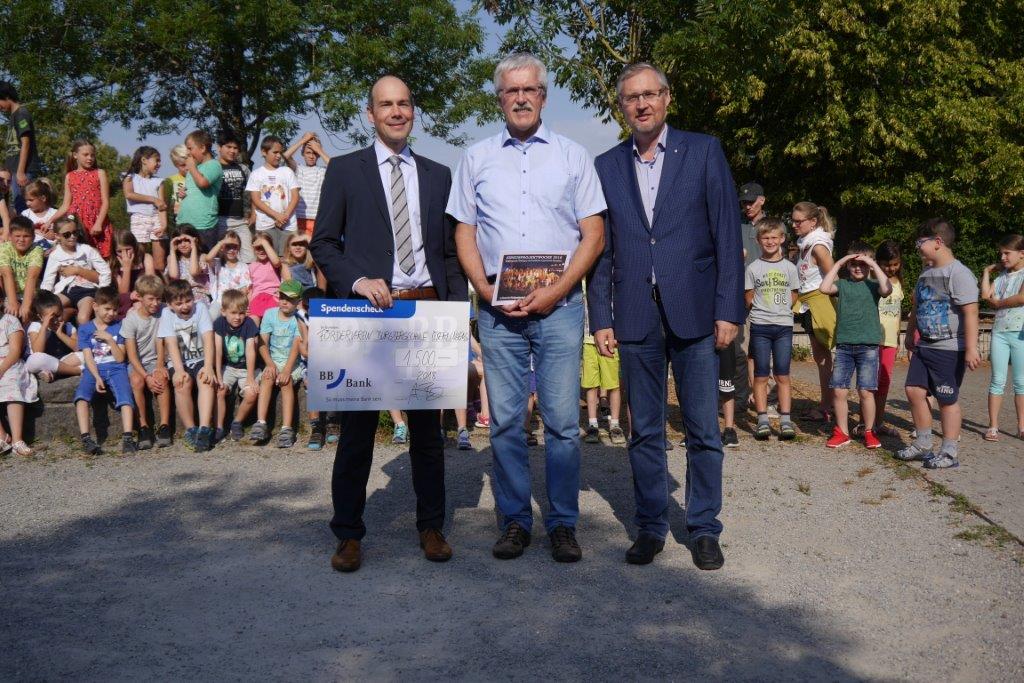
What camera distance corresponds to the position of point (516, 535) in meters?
4.66

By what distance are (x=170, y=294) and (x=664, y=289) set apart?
533 cm

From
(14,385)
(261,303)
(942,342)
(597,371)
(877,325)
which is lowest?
(597,371)

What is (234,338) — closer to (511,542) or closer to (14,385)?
(14,385)

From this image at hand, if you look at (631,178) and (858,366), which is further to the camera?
(858,366)

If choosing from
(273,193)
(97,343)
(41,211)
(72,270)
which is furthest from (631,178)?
(41,211)

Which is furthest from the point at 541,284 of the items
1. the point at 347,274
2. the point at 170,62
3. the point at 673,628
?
the point at 170,62

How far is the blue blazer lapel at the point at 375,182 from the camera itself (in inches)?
176

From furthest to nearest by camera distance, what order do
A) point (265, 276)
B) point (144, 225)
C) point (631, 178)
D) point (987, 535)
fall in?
point (144, 225) < point (265, 276) < point (987, 535) < point (631, 178)

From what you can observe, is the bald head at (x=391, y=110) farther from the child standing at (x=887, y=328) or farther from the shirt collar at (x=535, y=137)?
the child standing at (x=887, y=328)

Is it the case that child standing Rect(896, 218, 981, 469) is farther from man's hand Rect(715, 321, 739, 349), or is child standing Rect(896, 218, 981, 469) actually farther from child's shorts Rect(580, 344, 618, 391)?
man's hand Rect(715, 321, 739, 349)

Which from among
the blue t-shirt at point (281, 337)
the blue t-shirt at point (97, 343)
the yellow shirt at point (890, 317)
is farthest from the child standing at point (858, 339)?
the blue t-shirt at point (97, 343)

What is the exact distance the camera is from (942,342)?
695 centimetres

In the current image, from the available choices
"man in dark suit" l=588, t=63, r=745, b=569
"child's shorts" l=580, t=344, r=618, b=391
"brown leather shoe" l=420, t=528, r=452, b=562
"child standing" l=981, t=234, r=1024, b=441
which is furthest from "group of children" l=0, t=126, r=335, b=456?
"child standing" l=981, t=234, r=1024, b=441

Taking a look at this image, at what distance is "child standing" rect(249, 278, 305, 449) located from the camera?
7.90 meters
